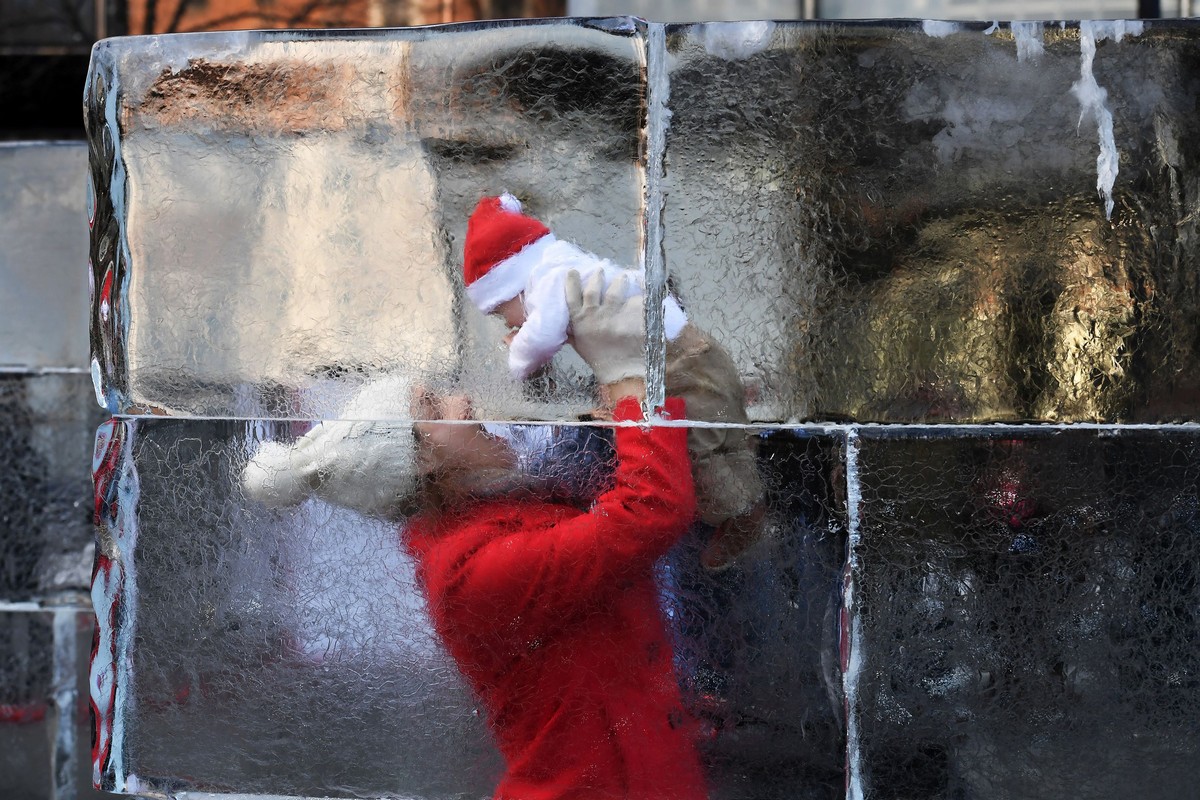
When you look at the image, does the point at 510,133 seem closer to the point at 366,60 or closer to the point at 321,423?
the point at 366,60

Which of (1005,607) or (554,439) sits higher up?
(554,439)

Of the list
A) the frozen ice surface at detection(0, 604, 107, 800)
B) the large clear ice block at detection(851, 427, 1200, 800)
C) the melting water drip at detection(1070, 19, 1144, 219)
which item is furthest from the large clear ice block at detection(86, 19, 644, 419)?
the frozen ice surface at detection(0, 604, 107, 800)

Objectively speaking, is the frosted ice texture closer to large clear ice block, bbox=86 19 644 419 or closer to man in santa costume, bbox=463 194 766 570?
large clear ice block, bbox=86 19 644 419

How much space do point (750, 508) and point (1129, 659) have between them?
800mm

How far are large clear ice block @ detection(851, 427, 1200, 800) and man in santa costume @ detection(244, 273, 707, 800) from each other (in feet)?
1.32

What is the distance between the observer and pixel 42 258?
2631 millimetres

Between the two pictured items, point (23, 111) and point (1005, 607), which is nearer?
point (1005, 607)

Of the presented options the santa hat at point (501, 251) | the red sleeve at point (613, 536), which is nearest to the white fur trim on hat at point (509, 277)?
the santa hat at point (501, 251)

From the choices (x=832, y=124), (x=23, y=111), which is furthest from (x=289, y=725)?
(x=23, y=111)

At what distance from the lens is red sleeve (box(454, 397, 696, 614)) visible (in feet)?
5.61

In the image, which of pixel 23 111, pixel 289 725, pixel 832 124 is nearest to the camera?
pixel 832 124

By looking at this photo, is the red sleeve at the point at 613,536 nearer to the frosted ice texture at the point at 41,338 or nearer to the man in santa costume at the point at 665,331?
the man in santa costume at the point at 665,331

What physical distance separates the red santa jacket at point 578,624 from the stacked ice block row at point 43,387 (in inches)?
57.6

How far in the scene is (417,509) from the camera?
1.81m
